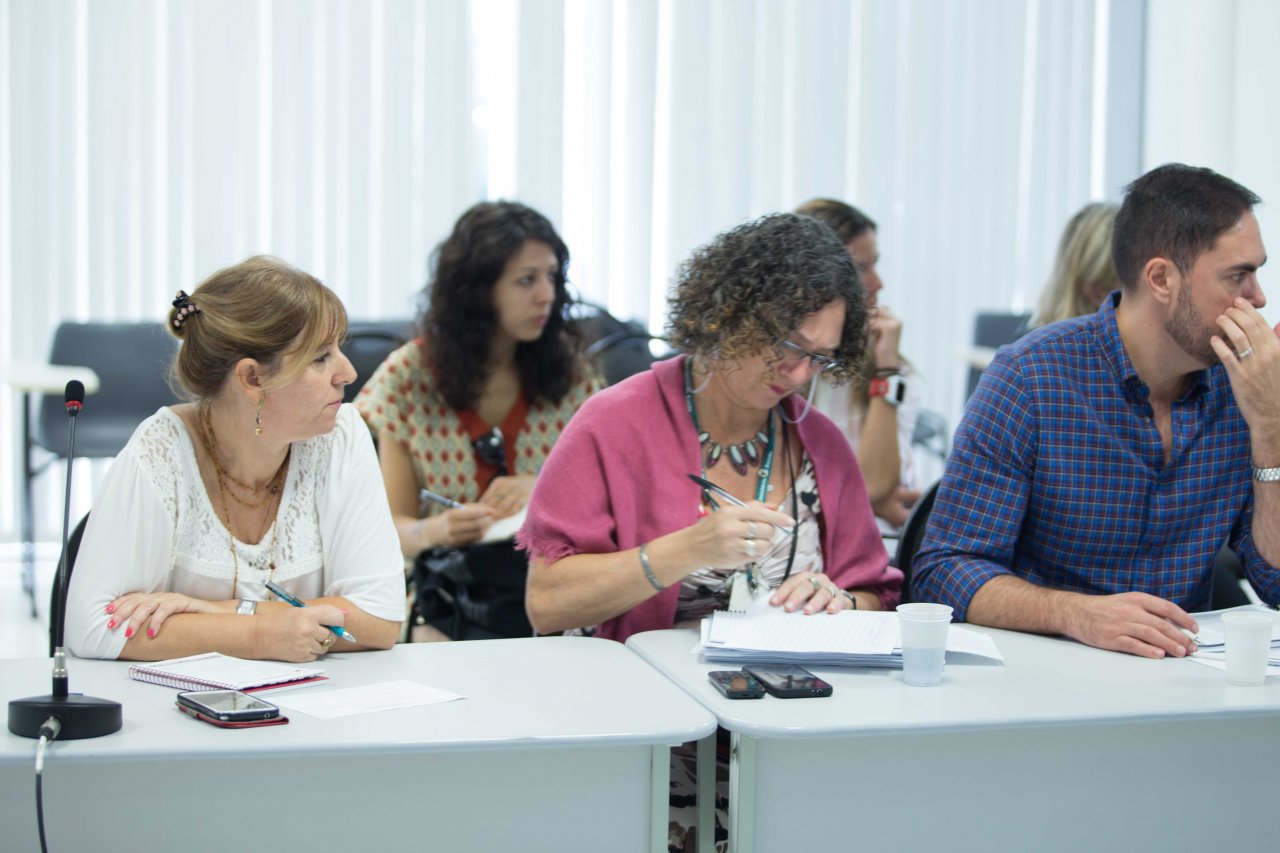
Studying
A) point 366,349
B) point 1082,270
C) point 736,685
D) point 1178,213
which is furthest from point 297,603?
point 1082,270

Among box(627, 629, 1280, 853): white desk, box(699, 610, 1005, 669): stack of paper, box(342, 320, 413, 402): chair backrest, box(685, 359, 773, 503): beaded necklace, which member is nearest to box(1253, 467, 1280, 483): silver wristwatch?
box(627, 629, 1280, 853): white desk

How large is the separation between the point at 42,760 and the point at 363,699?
37 cm

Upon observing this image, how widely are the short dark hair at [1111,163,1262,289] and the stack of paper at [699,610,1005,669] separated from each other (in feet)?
2.36

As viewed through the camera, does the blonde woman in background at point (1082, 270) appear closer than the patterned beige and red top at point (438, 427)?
No

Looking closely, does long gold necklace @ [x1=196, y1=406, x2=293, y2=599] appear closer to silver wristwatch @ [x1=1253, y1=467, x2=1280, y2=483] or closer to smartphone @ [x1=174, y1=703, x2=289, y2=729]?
smartphone @ [x1=174, y1=703, x2=289, y2=729]

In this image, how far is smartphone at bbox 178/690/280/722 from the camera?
1.43 m

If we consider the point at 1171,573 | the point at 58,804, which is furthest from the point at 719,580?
the point at 58,804

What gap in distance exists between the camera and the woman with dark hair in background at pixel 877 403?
313 cm

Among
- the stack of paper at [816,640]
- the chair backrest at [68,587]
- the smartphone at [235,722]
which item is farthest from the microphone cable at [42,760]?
the stack of paper at [816,640]

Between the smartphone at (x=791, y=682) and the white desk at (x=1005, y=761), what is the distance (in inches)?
0.5

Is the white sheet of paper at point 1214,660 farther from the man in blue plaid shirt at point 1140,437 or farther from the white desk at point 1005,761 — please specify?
the man in blue plaid shirt at point 1140,437

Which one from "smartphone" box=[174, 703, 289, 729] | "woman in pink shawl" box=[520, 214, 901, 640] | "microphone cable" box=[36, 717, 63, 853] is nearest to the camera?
"microphone cable" box=[36, 717, 63, 853]

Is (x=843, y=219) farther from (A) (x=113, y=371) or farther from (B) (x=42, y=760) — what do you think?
(A) (x=113, y=371)

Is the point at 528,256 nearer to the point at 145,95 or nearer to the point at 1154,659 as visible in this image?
the point at 1154,659
